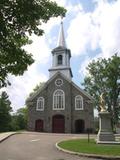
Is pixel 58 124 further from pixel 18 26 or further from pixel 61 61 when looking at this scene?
pixel 18 26

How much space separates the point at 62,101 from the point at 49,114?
2.97m

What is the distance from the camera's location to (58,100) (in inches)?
1821

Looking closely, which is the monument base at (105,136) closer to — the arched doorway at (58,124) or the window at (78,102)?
the window at (78,102)

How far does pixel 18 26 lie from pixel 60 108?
36350mm

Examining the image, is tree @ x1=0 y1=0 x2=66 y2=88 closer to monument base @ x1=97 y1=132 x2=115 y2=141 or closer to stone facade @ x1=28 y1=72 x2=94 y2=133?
monument base @ x1=97 y1=132 x2=115 y2=141

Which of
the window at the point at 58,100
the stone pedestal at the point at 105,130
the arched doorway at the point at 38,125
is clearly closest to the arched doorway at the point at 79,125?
the window at the point at 58,100

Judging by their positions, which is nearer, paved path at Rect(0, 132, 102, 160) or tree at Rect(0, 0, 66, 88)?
tree at Rect(0, 0, 66, 88)

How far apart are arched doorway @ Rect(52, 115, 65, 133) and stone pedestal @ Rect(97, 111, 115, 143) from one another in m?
20.8

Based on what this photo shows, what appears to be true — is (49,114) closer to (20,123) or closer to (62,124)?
(62,124)

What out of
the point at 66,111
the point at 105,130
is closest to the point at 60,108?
the point at 66,111

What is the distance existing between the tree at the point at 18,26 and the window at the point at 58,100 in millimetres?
34072

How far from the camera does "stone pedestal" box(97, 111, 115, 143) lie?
23594 mm

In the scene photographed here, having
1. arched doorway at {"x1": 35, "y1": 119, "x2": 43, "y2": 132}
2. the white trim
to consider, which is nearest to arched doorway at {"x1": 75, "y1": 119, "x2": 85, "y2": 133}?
arched doorway at {"x1": 35, "y1": 119, "x2": 43, "y2": 132}

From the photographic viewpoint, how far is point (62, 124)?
45000 mm
